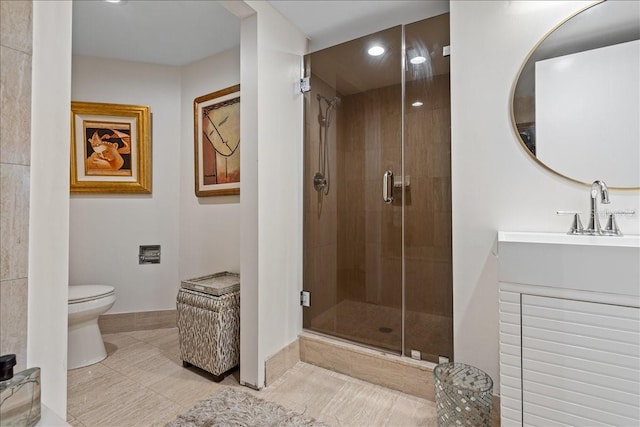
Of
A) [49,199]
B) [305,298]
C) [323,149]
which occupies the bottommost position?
[305,298]

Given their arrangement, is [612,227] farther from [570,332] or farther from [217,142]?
[217,142]

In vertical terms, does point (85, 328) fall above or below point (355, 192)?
below

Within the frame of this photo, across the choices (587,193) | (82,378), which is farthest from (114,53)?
(587,193)

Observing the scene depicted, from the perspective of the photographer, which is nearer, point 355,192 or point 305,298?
point 355,192

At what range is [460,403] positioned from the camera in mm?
1369

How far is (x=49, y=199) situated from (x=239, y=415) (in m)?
1.26

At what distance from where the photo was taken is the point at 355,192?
2.08 metres

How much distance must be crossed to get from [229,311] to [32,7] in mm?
1579

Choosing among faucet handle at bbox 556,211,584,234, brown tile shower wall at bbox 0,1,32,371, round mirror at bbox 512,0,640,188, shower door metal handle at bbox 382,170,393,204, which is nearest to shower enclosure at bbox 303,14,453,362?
shower door metal handle at bbox 382,170,393,204

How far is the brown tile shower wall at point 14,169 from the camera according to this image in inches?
35.3

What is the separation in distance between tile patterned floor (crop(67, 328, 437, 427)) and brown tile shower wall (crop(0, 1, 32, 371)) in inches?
35.3

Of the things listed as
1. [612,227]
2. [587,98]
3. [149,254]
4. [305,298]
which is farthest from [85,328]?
[587,98]

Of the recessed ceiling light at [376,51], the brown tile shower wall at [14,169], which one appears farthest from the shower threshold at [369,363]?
the recessed ceiling light at [376,51]

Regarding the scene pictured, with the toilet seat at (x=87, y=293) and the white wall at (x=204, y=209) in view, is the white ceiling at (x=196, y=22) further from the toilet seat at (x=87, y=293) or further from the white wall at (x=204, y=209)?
the toilet seat at (x=87, y=293)
